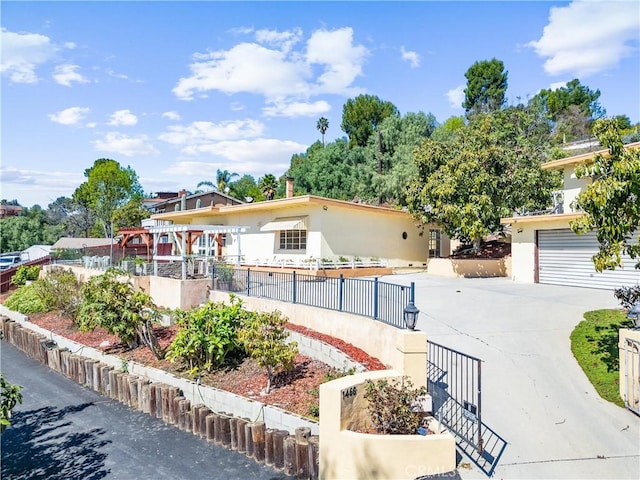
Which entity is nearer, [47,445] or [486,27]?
[47,445]

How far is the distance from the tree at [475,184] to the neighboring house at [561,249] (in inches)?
69.1

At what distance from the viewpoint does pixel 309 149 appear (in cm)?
6347

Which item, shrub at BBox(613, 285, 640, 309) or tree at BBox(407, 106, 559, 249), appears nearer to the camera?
shrub at BBox(613, 285, 640, 309)

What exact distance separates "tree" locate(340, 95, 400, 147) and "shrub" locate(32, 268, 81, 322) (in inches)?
1580

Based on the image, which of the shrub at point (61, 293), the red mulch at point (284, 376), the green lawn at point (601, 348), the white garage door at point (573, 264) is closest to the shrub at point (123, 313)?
the red mulch at point (284, 376)

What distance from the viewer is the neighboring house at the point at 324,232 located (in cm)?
2088

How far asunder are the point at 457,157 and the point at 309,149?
44.3 m

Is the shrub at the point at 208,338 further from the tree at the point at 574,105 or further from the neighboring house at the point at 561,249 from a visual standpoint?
the tree at the point at 574,105

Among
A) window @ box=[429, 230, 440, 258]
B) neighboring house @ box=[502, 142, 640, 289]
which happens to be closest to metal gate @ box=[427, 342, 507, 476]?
neighboring house @ box=[502, 142, 640, 289]

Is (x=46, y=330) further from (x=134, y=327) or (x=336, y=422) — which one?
(x=336, y=422)

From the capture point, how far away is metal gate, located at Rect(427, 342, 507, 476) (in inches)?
218

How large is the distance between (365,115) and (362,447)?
51763mm

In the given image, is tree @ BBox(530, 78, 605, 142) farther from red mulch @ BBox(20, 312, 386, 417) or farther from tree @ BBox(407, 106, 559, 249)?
red mulch @ BBox(20, 312, 386, 417)

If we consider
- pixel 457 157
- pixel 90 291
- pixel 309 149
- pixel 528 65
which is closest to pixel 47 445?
pixel 90 291
